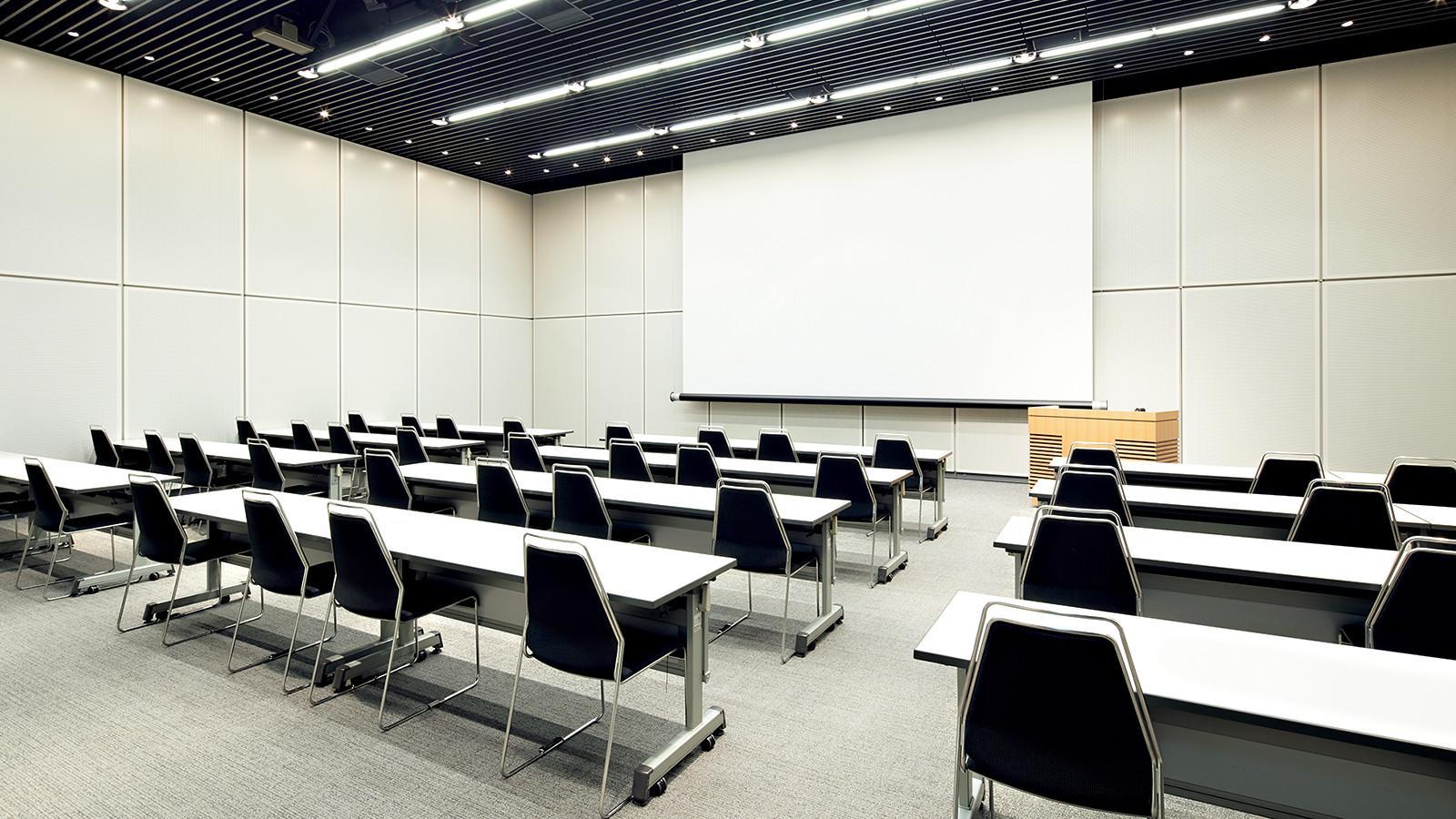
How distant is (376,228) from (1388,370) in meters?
12.9

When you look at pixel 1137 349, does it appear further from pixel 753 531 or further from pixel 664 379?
pixel 753 531

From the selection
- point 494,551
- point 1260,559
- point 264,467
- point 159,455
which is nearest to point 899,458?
point 1260,559

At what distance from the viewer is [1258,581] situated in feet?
8.96

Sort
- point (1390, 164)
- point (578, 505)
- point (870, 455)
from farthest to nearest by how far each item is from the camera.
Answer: point (1390, 164)
point (870, 455)
point (578, 505)

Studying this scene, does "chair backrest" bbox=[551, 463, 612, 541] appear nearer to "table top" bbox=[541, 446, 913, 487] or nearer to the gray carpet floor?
the gray carpet floor

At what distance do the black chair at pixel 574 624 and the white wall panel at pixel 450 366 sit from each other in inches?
399

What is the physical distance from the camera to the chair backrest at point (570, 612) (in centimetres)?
244

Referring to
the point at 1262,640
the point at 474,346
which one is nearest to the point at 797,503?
the point at 1262,640

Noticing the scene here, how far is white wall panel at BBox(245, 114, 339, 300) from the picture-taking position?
377 inches

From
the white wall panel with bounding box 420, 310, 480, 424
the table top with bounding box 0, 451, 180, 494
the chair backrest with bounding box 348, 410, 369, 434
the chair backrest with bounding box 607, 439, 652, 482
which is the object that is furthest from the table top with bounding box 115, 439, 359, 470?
the white wall panel with bounding box 420, 310, 480, 424

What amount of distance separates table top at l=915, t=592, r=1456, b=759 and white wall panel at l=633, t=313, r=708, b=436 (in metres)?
10.4

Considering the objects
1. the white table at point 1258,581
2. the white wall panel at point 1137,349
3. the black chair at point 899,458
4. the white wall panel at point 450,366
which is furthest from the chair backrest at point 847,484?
the white wall panel at point 450,366

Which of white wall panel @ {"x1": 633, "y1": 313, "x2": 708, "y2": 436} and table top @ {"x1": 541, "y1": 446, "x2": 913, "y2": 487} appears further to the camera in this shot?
white wall panel @ {"x1": 633, "y1": 313, "x2": 708, "y2": 436}

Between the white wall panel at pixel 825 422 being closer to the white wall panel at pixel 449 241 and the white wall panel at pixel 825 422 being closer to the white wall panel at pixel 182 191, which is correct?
the white wall panel at pixel 449 241
